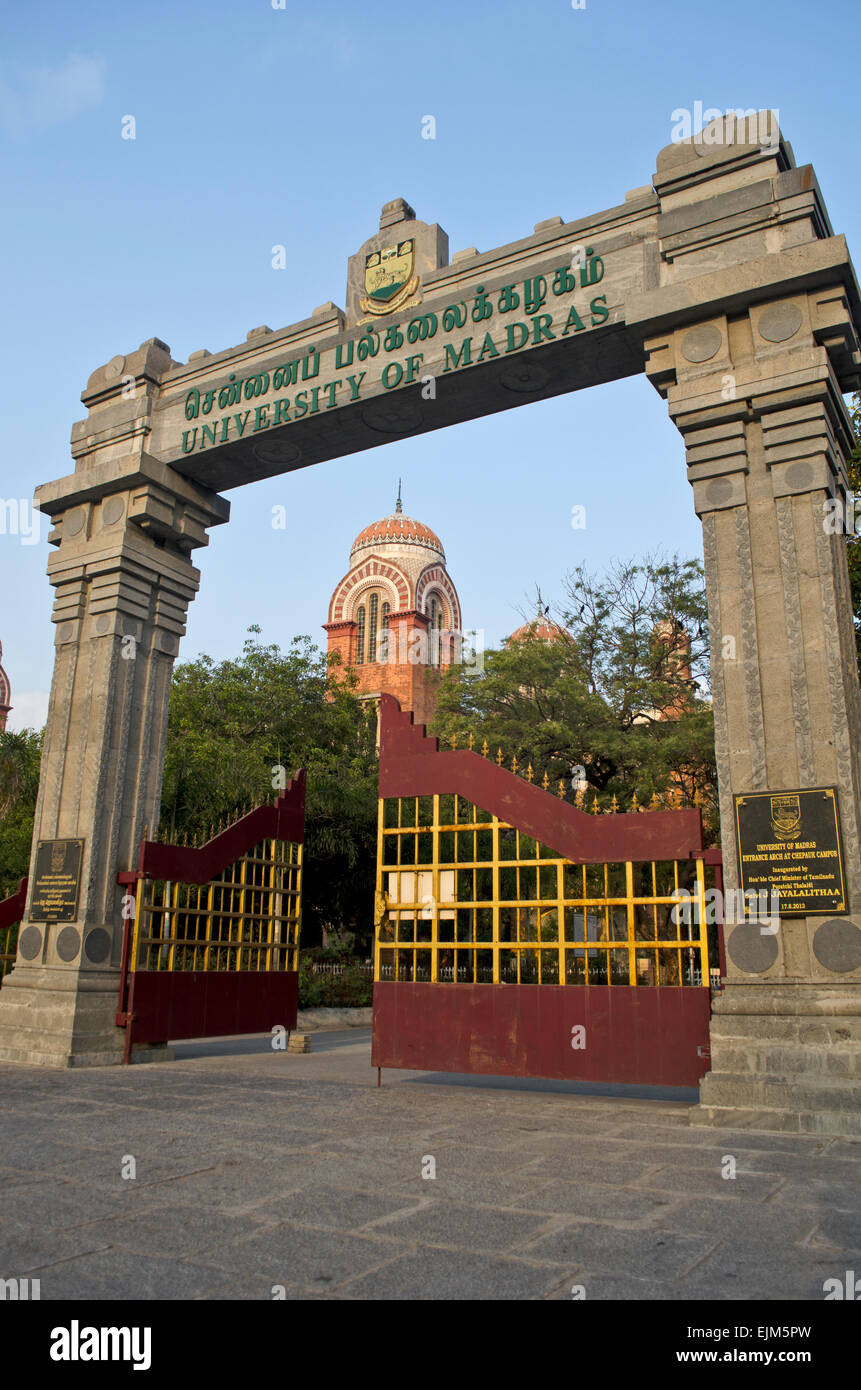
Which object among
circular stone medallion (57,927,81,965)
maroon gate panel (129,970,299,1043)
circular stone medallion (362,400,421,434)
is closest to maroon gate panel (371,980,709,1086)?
maroon gate panel (129,970,299,1043)

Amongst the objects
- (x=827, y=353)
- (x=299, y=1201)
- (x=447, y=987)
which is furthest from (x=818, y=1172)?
(x=827, y=353)

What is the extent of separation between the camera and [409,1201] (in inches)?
172

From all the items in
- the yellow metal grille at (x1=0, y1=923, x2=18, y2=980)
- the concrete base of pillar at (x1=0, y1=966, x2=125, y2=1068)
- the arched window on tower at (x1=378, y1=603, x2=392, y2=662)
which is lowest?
the concrete base of pillar at (x1=0, y1=966, x2=125, y2=1068)

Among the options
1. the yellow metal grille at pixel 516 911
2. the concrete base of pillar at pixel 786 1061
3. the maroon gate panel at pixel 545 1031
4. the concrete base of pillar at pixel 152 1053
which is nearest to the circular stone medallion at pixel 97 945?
the concrete base of pillar at pixel 152 1053

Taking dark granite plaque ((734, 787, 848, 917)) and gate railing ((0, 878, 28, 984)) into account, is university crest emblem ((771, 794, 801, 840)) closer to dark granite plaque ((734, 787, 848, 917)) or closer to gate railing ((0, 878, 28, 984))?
dark granite plaque ((734, 787, 848, 917))

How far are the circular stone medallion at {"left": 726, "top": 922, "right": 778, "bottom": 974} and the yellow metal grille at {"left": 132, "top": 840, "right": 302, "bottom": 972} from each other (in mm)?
5789

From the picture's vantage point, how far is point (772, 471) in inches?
295

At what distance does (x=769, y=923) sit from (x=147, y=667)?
7415 millimetres

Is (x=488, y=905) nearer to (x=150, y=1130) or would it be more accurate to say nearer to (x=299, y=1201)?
(x=150, y=1130)

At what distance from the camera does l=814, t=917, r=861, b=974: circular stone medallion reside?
635cm

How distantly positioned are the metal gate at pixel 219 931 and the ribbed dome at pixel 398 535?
31.4 metres

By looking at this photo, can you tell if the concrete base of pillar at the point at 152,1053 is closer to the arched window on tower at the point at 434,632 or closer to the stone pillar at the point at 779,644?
the stone pillar at the point at 779,644

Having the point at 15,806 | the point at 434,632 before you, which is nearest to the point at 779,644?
the point at 15,806

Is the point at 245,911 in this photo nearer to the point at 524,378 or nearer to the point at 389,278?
the point at 524,378
